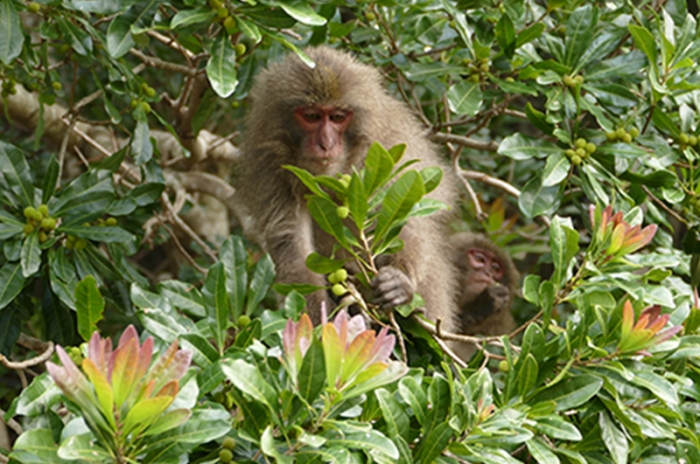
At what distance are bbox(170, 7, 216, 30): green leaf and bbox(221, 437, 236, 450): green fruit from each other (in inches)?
66.1

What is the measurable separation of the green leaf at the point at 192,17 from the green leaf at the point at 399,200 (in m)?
1.11

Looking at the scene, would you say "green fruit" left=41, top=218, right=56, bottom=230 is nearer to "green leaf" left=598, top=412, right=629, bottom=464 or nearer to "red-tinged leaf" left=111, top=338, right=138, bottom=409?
"red-tinged leaf" left=111, top=338, right=138, bottom=409

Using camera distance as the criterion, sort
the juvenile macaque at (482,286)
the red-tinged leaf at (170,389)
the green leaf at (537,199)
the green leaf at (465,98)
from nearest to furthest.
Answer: the red-tinged leaf at (170,389) < the green leaf at (537,199) < the green leaf at (465,98) < the juvenile macaque at (482,286)

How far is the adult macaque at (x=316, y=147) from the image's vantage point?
14.6 ft

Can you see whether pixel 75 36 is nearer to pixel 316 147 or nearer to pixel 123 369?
pixel 316 147

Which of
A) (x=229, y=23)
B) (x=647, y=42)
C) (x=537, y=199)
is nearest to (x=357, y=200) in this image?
(x=229, y=23)

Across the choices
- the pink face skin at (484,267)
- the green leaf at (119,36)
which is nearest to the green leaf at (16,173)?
the green leaf at (119,36)

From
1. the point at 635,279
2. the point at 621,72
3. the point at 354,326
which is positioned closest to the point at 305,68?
the point at 621,72

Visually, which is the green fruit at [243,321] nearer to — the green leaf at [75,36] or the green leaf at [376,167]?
the green leaf at [376,167]

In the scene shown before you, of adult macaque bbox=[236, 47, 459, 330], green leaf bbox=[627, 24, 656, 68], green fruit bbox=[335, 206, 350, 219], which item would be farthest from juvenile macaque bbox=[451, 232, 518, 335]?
green fruit bbox=[335, 206, 350, 219]

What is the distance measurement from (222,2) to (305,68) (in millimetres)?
1077

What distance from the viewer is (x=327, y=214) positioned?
9.91ft

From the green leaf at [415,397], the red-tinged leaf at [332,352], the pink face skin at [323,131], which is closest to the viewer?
the red-tinged leaf at [332,352]

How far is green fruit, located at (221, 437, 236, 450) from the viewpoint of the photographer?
7.50ft
